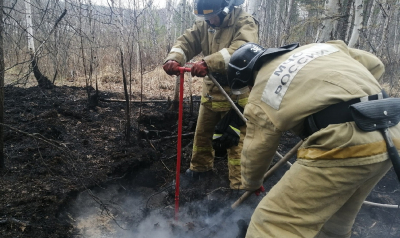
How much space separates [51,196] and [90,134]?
1.83 m

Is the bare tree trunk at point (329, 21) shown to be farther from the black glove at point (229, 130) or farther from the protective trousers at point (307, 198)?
the protective trousers at point (307, 198)

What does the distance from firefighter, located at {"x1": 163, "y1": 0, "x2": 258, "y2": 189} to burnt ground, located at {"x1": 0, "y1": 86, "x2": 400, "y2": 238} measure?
1.11 feet

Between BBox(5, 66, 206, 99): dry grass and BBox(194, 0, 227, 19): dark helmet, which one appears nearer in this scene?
BBox(194, 0, 227, 19): dark helmet

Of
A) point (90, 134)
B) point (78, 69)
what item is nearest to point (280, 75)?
point (90, 134)

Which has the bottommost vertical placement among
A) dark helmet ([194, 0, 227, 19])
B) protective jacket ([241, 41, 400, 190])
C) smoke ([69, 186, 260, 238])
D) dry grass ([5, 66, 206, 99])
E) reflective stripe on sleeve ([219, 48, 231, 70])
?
smoke ([69, 186, 260, 238])

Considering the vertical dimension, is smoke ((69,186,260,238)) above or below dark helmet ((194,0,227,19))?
below

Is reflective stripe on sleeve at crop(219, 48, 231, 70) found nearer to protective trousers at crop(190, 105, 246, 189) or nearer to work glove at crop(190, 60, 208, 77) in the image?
work glove at crop(190, 60, 208, 77)

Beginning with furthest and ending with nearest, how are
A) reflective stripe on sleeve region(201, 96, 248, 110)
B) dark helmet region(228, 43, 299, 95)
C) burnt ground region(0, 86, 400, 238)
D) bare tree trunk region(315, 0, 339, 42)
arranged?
bare tree trunk region(315, 0, 339, 42) → reflective stripe on sleeve region(201, 96, 248, 110) → burnt ground region(0, 86, 400, 238) → dark helmet region(228, 43, 299, 95)

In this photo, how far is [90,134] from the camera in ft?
15.3

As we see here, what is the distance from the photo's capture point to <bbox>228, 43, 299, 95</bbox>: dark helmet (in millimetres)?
1874

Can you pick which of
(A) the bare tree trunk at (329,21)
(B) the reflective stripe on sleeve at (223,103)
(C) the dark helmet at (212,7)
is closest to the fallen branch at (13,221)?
(B) the reflective stripe on sleeve at (223,103)

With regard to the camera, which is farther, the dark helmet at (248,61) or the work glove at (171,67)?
the work glove at (171,67)

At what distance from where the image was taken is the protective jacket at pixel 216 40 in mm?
3234

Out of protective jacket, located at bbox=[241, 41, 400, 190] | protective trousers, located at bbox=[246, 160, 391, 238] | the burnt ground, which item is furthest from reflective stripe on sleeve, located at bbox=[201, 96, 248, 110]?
protective trousers, located at bbox=[246, 160, 391, 238]
